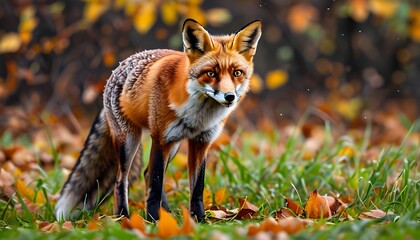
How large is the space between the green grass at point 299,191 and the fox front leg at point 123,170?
219 millimetres

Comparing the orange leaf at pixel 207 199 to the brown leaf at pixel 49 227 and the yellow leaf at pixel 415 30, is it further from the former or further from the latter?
the yellow leaf at pixel 415 30

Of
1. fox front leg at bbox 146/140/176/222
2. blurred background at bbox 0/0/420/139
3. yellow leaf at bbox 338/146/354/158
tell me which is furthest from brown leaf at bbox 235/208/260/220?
blurred background at bbox 0/0/420/139

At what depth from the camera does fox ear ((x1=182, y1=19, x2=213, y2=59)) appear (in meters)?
3.80

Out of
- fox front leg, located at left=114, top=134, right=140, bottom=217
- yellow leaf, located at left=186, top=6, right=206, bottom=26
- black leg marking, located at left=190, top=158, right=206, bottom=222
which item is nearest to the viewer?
black leg marking, located at left=190, top=158, right=206, bottom=222

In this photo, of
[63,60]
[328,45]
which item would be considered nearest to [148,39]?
[63,60]

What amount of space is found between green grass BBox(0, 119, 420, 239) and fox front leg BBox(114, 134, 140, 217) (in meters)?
0.22


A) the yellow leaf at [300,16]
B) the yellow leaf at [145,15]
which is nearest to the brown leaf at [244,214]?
the yellow leaf at [145,15]

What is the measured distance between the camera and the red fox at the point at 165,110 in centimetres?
376

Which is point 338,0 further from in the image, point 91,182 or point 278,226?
point 278,226

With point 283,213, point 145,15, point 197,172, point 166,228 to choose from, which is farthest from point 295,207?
point 145,15

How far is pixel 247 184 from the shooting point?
486 cm

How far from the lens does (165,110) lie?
3941mm

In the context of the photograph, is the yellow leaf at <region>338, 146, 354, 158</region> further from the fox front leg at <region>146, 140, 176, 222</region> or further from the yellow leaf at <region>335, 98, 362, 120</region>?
the yellow leaf at <region>335, 98, 362, 120</region>

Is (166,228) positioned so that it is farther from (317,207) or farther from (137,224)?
(317,207)
